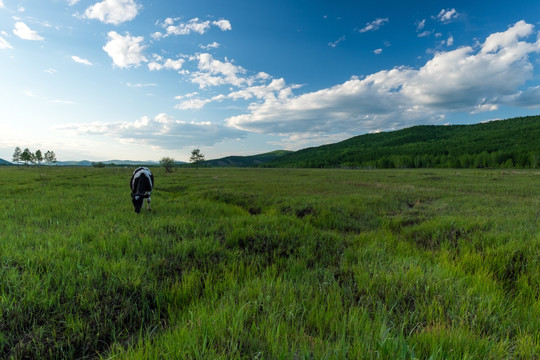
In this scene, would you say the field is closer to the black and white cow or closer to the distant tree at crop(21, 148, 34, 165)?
the black and white cow

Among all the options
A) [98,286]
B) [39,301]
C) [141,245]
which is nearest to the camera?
[39,301]

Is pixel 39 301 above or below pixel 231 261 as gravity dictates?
above

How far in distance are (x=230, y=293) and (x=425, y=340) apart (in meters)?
2.34

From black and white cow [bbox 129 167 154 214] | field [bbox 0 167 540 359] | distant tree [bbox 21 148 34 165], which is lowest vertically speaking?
field [bbox 0 167 540 359]

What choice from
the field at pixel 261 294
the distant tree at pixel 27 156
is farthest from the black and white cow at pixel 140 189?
the distant tree at pixel 27 156

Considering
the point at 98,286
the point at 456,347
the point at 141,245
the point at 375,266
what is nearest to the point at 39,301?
the point at 98,286

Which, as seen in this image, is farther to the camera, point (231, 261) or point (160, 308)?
point (231, 261)

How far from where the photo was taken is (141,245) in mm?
4797

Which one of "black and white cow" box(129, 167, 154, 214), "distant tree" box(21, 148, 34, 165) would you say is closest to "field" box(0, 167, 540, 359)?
"black and white cow" box(129, 167, 154, 214)

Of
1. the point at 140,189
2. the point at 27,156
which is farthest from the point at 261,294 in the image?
the point at 27,156

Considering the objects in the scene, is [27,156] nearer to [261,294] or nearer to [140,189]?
[140,189]

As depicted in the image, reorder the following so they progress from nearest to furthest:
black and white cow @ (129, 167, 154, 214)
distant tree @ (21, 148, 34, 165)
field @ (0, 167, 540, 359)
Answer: field @ (0, 167, 540, 359) < black and white cow @ (129, 167, 154, 214) < distant tree @ (21, 148, 34, 165)

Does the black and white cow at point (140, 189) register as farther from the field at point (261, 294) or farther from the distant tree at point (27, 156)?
the distant tree at point (27, 156)

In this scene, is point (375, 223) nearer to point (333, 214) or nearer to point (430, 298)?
point (333, 214)
